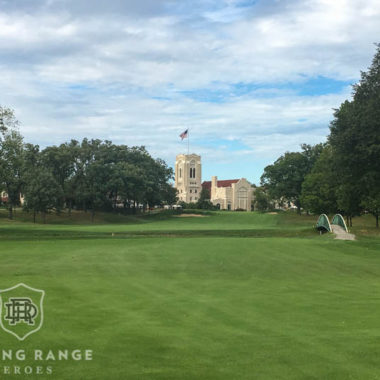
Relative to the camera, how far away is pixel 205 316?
11852 mm

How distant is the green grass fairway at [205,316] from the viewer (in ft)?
25.7

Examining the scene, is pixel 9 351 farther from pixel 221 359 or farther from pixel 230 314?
pixel 230 314

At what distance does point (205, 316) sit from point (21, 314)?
427 centimetres

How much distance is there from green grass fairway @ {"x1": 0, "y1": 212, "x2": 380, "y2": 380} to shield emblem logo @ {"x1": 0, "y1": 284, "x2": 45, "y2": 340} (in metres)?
0.22

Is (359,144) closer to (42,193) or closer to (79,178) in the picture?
(42,193)

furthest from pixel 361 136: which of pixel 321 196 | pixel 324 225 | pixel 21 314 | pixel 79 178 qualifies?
pixel 79 178

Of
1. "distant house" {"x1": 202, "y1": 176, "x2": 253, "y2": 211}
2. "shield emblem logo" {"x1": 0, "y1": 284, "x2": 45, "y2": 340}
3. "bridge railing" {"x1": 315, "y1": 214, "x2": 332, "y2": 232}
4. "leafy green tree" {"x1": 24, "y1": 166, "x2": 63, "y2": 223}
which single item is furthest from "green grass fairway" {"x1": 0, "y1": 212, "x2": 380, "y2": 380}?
"distant house" {"x1": 202, "y1": 176, "x2": 253, "y2": 211}

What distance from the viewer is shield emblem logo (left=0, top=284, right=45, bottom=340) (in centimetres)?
956

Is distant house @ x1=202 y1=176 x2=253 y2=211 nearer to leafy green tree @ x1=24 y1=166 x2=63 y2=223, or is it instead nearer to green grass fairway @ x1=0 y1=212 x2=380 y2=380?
leafy green tree @ x1=24 y1=166 x2=63 y2=223

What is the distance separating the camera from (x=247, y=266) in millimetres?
23656

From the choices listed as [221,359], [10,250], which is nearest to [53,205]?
[10,250]

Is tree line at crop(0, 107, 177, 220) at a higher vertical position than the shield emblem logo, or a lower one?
higher

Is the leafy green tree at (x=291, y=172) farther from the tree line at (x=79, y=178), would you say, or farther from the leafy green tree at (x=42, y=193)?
the leafy green tree at (x=42, y=193)

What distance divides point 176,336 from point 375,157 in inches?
1411
